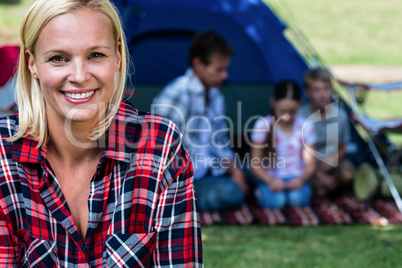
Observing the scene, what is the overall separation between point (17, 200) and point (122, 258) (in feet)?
1.03

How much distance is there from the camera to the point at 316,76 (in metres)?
4.86

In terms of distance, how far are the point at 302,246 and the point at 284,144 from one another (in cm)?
105

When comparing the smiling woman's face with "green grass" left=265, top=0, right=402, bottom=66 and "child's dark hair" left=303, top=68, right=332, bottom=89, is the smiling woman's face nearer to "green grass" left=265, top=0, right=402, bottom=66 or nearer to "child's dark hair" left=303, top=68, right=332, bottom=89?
"child's dark hair" left=303, top=68, right=332, bottom=89

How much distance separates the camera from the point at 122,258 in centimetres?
172

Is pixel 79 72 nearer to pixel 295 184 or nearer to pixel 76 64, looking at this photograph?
pixel 76 64

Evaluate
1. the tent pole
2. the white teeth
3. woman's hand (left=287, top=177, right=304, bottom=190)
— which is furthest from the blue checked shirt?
the white teeth

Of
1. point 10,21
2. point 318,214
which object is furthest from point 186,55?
point 10,21

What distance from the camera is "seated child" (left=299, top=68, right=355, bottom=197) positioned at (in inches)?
189

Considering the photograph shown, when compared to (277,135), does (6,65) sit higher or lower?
higher

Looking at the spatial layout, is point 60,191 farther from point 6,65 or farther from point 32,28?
point 6,65

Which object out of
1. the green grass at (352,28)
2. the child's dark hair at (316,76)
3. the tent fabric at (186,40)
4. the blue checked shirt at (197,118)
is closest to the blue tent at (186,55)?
the tent fabric at (186,40)

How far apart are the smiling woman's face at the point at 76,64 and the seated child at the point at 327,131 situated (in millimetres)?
3226

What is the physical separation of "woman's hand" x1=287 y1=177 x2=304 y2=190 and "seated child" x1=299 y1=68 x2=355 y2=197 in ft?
0.66

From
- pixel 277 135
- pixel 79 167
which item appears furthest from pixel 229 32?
pixel 79 167
